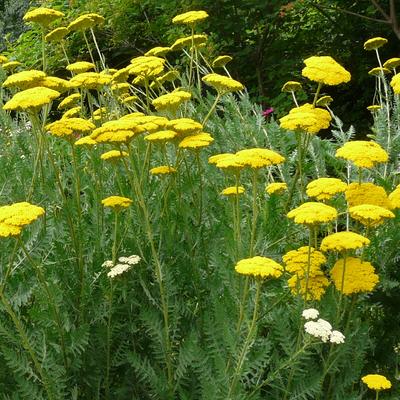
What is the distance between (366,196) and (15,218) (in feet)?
3.18

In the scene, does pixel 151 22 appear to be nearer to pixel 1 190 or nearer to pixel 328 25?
pixel 328 25

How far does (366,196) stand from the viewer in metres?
2.05

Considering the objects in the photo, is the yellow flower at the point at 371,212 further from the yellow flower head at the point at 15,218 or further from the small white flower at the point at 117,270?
the yellow flower head at the point at 15,218

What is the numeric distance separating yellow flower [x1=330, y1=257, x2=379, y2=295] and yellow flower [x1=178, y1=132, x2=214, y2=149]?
508 mm

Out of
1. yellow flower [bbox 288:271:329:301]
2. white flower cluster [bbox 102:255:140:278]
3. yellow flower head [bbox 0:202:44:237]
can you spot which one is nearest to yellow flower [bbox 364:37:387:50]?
yellow flower [bbox 288:271:329:301]

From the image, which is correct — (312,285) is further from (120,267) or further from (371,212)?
(120,267)

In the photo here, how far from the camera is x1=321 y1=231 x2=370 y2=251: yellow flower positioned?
1.82 metres

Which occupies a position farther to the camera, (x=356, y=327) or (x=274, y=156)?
(x=356, y=327)

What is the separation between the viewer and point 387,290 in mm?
2582

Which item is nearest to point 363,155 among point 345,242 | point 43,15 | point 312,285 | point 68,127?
point 345,242

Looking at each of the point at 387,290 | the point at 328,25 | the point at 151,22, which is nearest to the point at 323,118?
the point at 387,290

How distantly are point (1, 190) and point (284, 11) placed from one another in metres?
3.32

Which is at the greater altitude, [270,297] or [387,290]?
[270,297]

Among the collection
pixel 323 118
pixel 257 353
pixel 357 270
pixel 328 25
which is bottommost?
pixel 328 25
